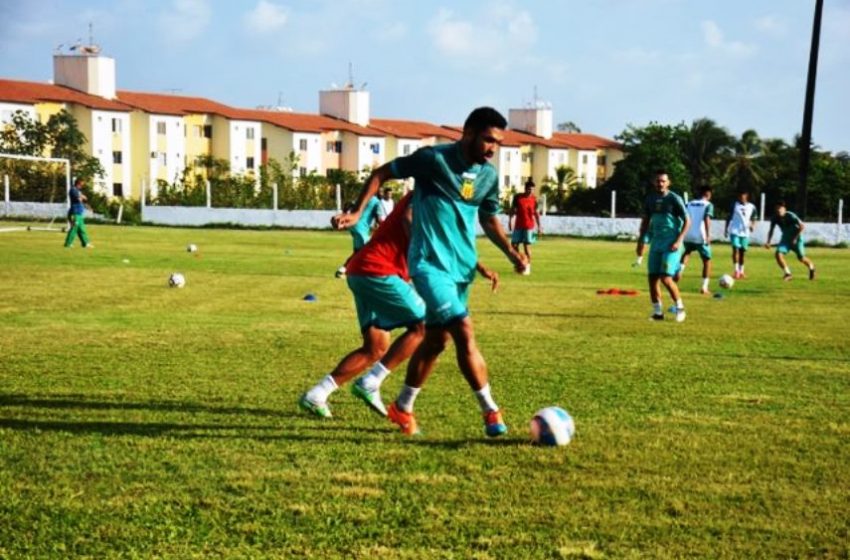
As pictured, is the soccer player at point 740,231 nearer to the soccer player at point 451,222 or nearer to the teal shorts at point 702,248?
the teal shorts at point 702,248

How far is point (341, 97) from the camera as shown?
116 meters

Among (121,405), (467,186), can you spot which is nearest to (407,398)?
(467,186)

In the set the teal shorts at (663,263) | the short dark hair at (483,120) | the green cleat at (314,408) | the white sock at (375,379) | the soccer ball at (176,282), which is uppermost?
the short dark hair at (483,120)

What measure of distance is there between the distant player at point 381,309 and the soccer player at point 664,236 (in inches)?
341

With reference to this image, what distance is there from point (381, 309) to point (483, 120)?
1.69 meters

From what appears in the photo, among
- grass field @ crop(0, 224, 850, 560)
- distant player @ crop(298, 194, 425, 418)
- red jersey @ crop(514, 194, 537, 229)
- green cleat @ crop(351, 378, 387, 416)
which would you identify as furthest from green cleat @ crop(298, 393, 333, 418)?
red jersey @ crop(514, 194, 537, 229)

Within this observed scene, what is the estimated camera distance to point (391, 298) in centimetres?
828

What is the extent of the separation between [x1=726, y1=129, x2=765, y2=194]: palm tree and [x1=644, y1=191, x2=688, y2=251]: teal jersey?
2956 inches

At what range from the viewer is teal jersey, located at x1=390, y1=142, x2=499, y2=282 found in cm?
767

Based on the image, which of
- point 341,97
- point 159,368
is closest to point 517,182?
point 341,97

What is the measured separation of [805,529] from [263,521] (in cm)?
272

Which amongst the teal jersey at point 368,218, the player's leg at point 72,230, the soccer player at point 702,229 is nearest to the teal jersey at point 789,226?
the soccer player at point 702,229

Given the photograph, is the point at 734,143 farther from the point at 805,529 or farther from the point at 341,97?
the point at 805,529

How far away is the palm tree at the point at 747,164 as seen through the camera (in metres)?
89.7
